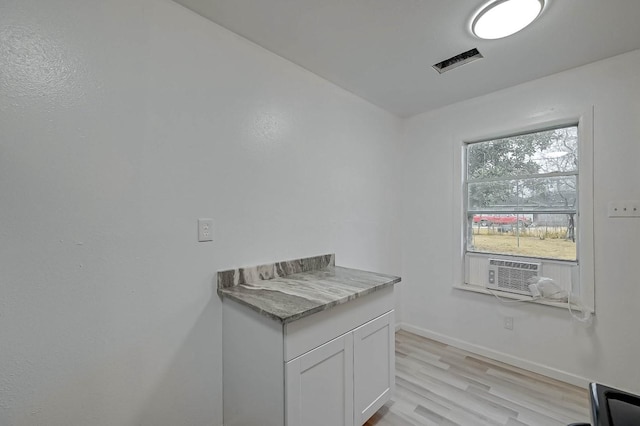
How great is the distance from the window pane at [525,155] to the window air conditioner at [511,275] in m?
0.80

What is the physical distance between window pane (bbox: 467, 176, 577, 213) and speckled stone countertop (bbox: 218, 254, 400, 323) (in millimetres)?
1484

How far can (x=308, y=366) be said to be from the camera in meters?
1.25

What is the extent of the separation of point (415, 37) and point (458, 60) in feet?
1.60

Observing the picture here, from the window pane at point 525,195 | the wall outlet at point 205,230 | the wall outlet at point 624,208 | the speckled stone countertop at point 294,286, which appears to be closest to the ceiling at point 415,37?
the window pane at point 525,195

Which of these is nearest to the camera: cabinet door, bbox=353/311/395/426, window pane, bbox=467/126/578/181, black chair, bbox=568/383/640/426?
black chair, bbox=568/383/640/426

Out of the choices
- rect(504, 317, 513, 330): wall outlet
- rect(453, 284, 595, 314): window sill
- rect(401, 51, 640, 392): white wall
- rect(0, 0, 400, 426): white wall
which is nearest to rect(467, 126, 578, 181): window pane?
rect(401, 51, 640, 392): white wall

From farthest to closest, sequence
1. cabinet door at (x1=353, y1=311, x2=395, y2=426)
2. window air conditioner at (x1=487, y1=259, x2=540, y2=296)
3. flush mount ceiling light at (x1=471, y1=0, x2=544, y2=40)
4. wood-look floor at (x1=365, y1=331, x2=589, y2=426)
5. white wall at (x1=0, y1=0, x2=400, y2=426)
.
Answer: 1. window air conditioner at (x1=487, y1=259, x2=540, y2=296)
2. wood-look floor at (x1=365, y1=331, x2=589, y2=426)
3. cabinet door at (x1=353, y1=311, x2=395, y2=426)
4. flush mount ceiling light at (x1=471, y1=0, x2=544, y2=40)
5. white wall at (x1=0, y1=0, x2=400, y2=426)

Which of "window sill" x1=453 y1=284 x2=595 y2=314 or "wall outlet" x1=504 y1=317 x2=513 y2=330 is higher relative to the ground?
"window sill" x1=453 y1=284 x2=595 y2=314

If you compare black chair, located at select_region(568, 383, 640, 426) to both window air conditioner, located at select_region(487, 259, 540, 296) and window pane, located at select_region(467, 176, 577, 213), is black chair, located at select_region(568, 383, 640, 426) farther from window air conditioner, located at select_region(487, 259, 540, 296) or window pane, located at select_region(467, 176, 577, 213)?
window pane, located at select_region(467, 176, 577, 213)

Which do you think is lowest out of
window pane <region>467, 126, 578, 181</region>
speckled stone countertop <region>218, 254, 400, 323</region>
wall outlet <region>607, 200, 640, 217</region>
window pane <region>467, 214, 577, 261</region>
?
speckled stone countertop <region>218, 254, 400, 323</region>

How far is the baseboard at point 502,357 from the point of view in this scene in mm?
2025

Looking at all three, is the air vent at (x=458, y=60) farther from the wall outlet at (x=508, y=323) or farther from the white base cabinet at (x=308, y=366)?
the wall outlet at (x=508, y=323)

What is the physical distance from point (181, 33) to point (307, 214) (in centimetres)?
135

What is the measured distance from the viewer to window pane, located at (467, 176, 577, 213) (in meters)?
2.16
